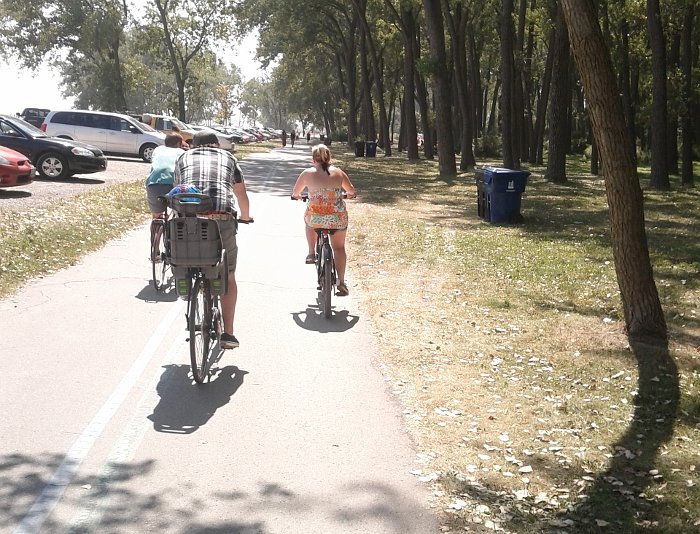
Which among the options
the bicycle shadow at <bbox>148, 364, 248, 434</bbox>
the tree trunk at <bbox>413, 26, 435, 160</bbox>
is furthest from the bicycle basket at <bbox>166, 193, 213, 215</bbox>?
the tree trunk at <bbox>413, 26, 435, 160</bbox>

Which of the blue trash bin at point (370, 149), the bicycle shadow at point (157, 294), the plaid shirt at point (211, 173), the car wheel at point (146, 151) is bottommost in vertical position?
the bicycle shadow at point (157, 294)

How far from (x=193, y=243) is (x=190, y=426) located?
1.45m

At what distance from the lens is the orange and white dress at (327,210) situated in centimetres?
1035

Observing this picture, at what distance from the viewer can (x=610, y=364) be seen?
28.3ft

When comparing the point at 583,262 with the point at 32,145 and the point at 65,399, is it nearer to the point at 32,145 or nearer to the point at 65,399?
the point at 65,399

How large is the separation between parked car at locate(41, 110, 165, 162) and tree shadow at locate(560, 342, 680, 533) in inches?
1134

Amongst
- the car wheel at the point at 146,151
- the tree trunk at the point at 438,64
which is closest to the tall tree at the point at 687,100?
the tree trunk at the point at 438,64

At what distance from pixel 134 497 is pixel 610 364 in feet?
16.1

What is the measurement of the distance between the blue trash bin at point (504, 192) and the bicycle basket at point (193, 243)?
13418 mm

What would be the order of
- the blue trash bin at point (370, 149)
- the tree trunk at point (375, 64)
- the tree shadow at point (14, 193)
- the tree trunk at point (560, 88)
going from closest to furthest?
the tree shadow at point (14, 193), the tree trunk at point (560, 88), the tree trunk at point (375, 64), the blue trash bin at point (370, 149)

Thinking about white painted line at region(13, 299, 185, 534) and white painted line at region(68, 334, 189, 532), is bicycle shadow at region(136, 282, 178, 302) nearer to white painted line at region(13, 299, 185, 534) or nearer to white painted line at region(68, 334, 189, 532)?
white painted line at region(13, 299, 185, 534)

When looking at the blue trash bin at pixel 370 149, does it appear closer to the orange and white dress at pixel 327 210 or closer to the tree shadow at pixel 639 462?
the orange and white dress at pixel 327 210

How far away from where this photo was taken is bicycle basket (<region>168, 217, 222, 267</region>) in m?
7.20

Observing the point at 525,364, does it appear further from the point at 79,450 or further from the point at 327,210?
the point at 79,450
